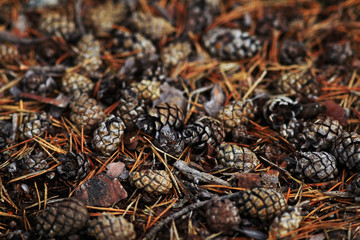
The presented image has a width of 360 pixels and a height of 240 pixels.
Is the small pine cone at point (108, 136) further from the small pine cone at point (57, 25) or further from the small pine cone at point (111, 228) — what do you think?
the small pine cone at point (57, 25)

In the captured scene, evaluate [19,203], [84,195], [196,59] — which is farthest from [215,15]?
[19,203]

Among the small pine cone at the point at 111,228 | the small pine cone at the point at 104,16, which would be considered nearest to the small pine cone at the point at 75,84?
the small pine cone at the point at 104,16

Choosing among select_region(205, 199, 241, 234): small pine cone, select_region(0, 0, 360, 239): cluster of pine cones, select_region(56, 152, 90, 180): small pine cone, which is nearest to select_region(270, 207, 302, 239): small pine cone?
select_region(0, 0, 360, 239): cluster of pine cones

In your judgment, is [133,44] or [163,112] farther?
[133,44]

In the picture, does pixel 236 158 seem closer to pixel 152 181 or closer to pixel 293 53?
pixel 152 181

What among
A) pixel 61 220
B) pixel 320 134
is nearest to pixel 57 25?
pixel 61 220

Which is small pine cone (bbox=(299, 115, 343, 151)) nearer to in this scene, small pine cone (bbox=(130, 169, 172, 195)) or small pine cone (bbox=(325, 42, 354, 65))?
small pine cone (bbox=(325, 42, 354, 65))

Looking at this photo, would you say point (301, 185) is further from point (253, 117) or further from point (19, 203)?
point (19, 203)
